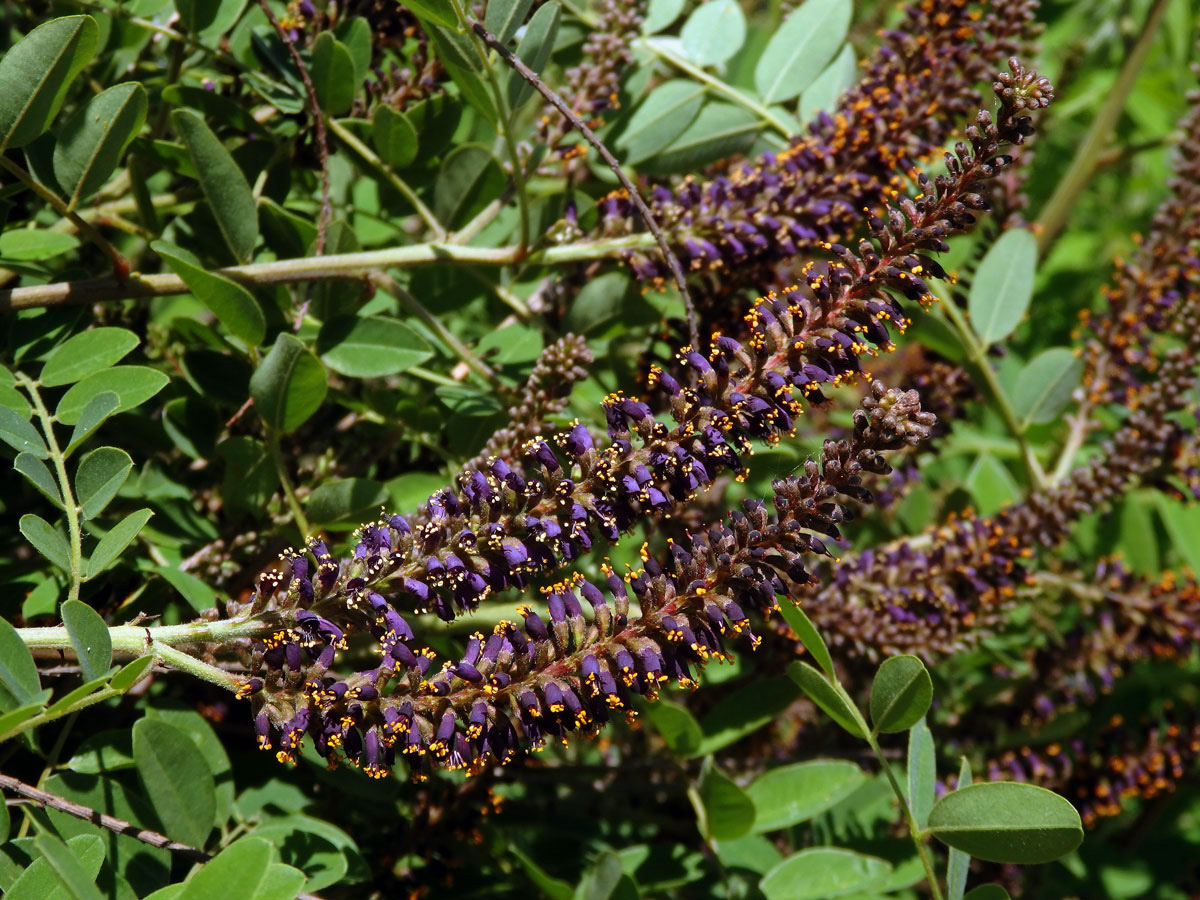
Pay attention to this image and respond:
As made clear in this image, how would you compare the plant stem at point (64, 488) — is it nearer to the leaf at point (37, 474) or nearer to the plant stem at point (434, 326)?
the leaf at point (37, 474)

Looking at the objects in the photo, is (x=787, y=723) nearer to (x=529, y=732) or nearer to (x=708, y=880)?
(x=708, y=880)

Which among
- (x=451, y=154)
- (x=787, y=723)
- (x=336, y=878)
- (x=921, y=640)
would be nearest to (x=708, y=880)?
(x=787, y=723)

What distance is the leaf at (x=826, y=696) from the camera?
134cm

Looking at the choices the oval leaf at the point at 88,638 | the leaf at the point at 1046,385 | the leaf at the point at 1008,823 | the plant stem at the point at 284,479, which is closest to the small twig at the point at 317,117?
the plant stem at the point at 284,479

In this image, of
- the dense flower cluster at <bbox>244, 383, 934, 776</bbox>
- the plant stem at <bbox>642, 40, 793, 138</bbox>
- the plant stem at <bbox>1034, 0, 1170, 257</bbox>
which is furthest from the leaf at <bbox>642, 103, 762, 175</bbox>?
the plant stem at <bbox>1034, 0, 1170, 257</bbox>

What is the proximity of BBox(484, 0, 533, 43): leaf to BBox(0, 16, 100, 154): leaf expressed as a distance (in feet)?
1.56

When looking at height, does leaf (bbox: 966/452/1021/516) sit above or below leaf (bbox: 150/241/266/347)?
below

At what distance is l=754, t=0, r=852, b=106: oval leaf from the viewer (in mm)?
1961

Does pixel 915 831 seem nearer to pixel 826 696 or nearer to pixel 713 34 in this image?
pixel 826 696

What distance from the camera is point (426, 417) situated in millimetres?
1599

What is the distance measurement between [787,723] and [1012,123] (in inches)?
50.9

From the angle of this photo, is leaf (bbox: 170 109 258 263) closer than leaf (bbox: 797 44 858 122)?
Yes

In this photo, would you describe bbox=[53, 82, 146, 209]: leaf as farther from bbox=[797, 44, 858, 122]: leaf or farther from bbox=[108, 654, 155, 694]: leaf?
bbox=[797, 44, 858, 122]: leaf

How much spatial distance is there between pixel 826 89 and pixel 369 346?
1.01m
